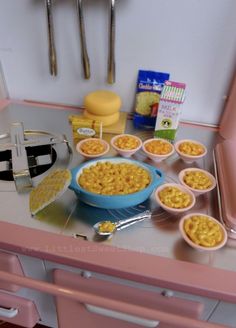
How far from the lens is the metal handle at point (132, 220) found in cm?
54

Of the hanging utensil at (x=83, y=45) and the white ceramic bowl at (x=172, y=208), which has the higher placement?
the hanging utensil at (x=83, y=45)

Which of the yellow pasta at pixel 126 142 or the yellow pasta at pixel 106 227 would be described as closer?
the yellow pasta at pixel 106 227

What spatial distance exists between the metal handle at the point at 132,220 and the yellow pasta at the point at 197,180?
121mm

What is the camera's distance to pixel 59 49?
85 cm

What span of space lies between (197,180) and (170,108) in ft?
0.75

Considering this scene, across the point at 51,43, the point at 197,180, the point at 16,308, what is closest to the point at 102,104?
the point at 51,43

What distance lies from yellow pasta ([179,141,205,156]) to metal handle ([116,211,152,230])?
0.73 ft

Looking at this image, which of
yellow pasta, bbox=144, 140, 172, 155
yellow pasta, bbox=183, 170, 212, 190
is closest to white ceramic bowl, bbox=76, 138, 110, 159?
yellow pasta, bbox=144, 140, 172, 155

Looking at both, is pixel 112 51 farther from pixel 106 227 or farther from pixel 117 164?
pixel 106 227

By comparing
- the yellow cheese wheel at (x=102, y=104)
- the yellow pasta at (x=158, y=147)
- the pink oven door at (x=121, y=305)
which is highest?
the yellow cheese wheel at (x=102, y=104)

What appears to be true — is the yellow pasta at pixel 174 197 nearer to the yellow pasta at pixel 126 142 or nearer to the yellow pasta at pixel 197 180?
the yellow pasta at pixel 197 180

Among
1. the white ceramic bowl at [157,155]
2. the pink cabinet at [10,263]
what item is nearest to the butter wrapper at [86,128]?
the white ceramic bowl at [157,155]

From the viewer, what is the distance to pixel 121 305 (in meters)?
0.47

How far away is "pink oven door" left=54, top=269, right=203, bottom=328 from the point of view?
499mm
